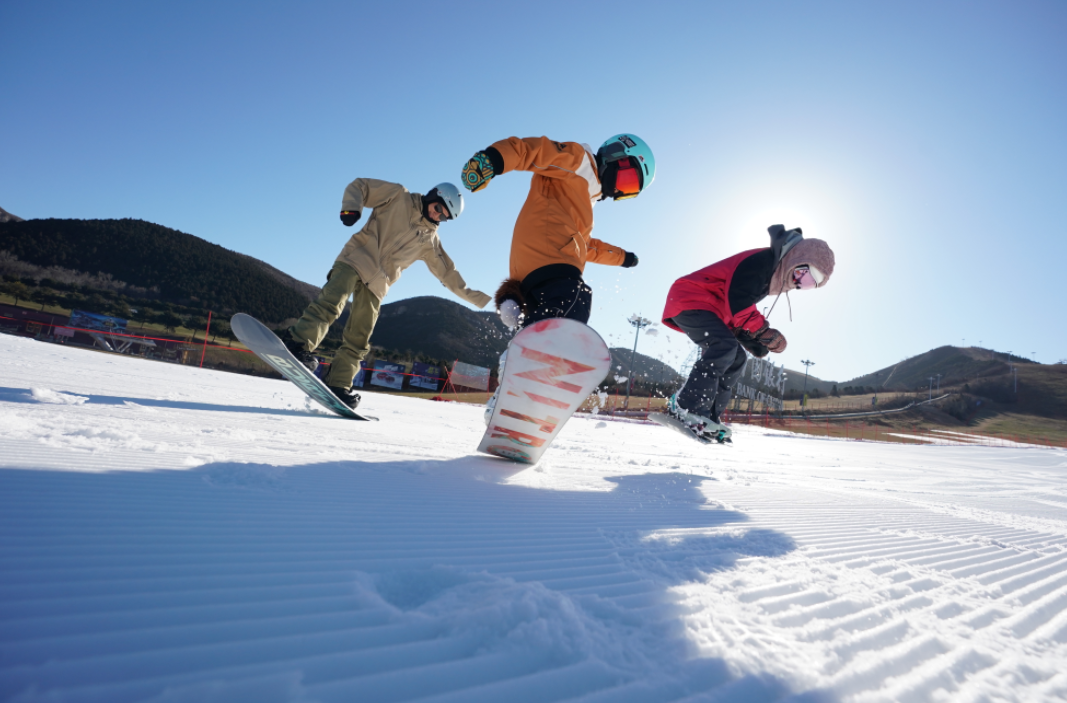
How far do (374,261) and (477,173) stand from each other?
1.68 m

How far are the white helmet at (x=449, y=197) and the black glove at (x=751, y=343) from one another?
2.59 meters

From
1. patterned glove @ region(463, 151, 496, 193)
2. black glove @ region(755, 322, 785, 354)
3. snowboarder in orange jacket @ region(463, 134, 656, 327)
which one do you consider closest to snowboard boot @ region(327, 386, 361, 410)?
snowboarder in orange jacket @ region(463, 134, 656, 327)

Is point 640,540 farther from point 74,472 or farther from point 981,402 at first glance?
point 981,402

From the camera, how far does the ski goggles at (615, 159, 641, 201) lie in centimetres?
295

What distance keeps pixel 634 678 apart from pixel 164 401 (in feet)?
10.5

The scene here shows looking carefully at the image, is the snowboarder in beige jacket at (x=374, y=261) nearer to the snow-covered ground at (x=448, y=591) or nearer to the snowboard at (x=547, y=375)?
the snowboard at (x=547, y=375)

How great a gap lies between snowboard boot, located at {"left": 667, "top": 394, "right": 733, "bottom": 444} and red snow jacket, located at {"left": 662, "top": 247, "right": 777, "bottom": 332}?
0.69 m

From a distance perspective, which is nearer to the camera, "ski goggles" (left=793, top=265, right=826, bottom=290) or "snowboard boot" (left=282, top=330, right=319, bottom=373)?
"ski goggles" (left=793, top=265, right=826, bottom=290)

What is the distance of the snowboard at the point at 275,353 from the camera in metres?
2.98

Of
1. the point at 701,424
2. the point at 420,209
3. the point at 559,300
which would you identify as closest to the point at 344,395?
the point at 420,209

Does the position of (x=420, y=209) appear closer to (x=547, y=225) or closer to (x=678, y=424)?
(x=547, y=225)

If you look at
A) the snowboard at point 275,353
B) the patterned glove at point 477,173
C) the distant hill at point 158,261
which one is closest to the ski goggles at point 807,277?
the patterned glove at point 477,173

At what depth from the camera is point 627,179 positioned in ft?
9.75

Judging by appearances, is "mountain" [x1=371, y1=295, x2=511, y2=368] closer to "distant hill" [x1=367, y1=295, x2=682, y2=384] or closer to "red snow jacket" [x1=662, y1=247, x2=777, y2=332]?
"distant hill" [x1=367, y1=295, x2=682, y2=384]
